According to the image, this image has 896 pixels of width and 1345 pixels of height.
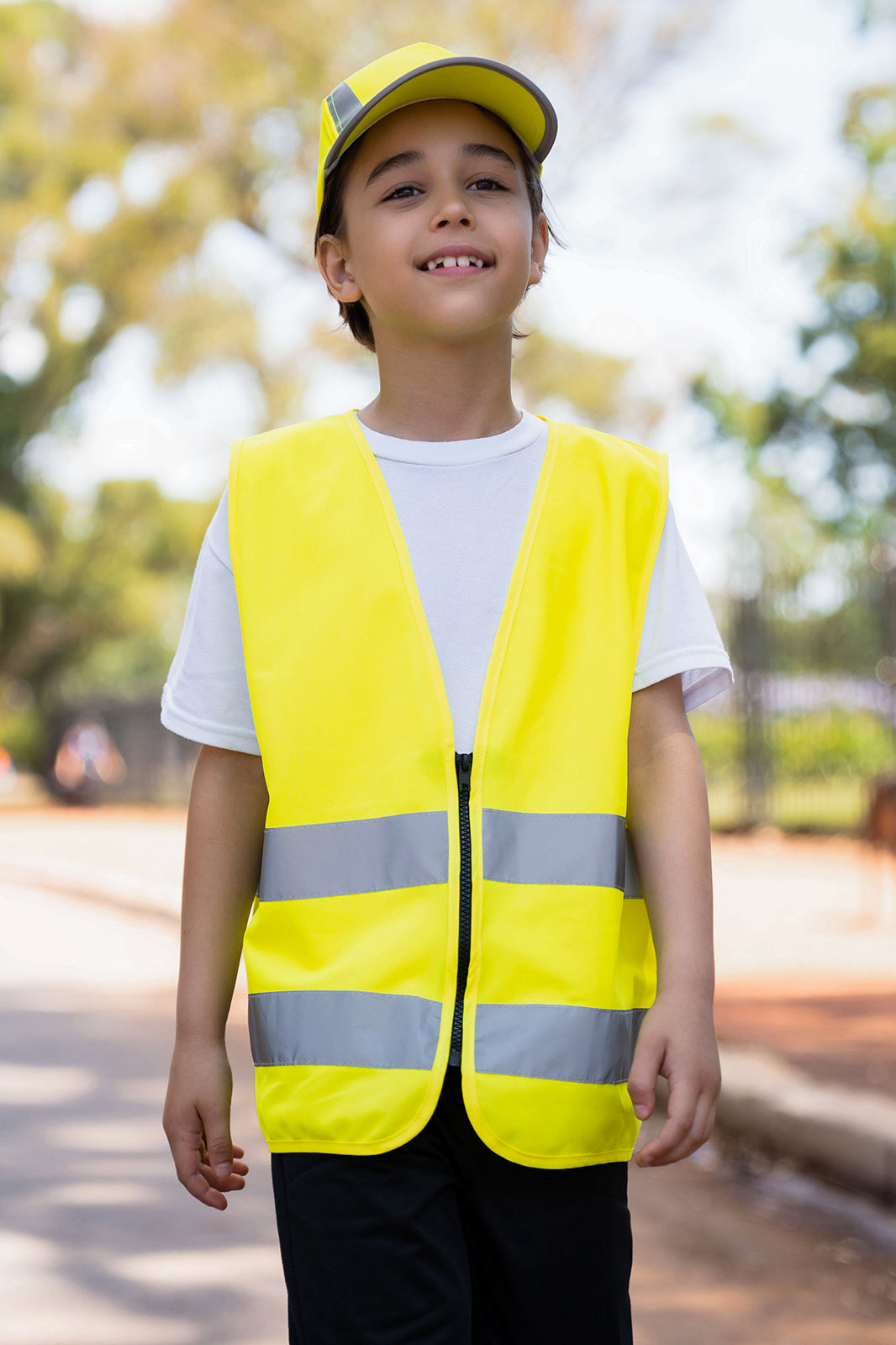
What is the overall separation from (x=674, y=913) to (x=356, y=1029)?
1.26 ft

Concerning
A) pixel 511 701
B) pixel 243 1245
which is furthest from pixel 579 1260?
pixel 243 1245

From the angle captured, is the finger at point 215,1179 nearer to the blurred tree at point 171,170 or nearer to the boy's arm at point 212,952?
the boy's arm at point 212,952

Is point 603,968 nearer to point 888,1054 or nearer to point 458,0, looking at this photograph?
point 888,1054

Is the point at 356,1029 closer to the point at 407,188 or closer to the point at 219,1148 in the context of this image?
the point at 219,1148

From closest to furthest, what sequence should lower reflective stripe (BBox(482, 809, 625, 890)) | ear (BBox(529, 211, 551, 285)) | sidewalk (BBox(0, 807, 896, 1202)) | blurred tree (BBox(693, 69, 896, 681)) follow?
lower reflective stripe (BBox(482, 809, 625, 890))
ear (BBox(529, 211, 551, 285))
sidewalk (BBox(0, 807, 896, 1202))
blurred tree (BBox(693, 69, 896, 681))

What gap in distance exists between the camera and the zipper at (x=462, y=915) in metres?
→ 1.89

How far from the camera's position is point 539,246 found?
228 centimetres

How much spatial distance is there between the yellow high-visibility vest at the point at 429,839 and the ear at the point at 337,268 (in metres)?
0.27

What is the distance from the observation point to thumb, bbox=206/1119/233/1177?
2.03 m

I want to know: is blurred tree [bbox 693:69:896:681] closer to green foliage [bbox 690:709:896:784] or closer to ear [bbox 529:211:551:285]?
green foliage [bbox 690:709:896:784]

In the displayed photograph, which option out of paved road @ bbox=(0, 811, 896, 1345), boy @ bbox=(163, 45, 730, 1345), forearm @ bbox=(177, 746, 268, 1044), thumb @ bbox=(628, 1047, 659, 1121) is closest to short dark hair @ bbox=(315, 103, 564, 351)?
boy @ bbox=(163, 45, 730, 1345)

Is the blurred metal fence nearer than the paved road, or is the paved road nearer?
the paved road

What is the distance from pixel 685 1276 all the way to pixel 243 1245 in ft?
3.57

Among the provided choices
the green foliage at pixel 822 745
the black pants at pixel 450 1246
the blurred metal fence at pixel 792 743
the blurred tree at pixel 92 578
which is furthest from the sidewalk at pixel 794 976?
the blurred tree at pixel 92 578
